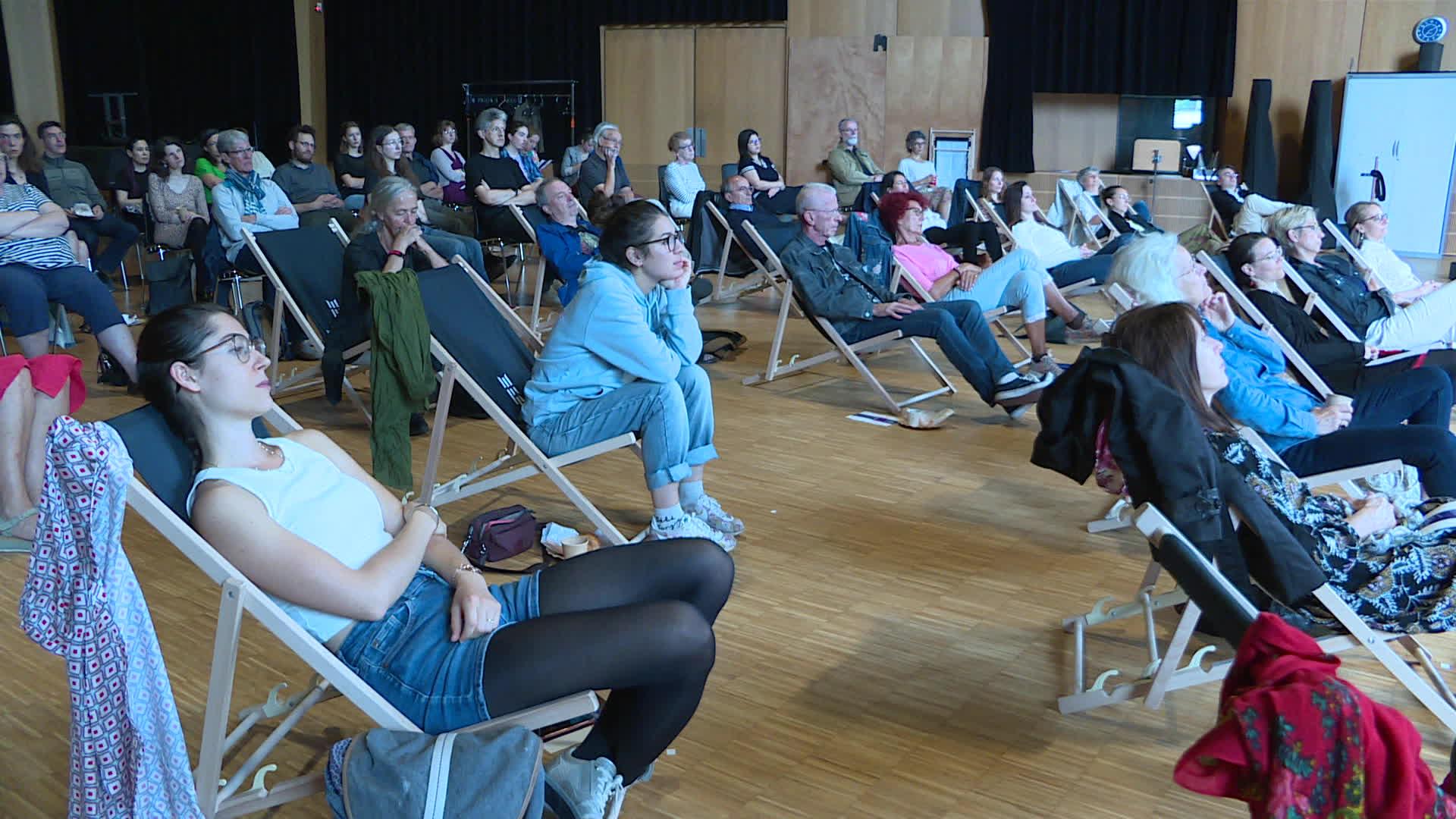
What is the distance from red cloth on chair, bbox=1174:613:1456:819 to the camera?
4.02ft

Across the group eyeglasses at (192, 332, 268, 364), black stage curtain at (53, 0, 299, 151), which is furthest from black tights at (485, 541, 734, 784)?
black stage curtain at (53, 0, 299, 151)

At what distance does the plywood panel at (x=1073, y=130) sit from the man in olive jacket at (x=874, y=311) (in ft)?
23.6

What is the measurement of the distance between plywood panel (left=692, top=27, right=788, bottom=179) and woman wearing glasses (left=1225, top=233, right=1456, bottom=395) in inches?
317

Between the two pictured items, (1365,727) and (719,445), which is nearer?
(1365,727)

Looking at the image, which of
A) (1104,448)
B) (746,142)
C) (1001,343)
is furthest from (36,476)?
(746,142)

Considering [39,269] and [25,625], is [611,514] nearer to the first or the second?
[25,625]

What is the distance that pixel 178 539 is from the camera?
1.82 meters

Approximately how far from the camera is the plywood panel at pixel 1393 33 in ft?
35.6

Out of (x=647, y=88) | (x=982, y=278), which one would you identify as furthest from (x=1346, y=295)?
(x=647, y=88)

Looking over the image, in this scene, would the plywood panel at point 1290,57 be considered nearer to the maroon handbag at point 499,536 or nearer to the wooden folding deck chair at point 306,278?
the wooden folding deck chair at point 306,278

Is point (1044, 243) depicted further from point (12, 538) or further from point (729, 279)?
point (12, 538)

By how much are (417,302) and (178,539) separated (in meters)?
2.12

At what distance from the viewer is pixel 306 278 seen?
5.24 meters

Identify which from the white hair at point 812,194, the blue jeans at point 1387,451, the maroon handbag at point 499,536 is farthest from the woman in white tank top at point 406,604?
the white hair at point 812,194
